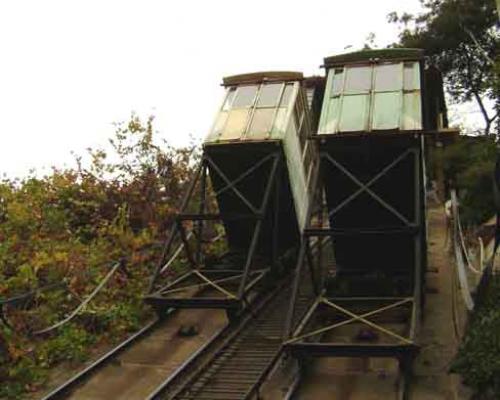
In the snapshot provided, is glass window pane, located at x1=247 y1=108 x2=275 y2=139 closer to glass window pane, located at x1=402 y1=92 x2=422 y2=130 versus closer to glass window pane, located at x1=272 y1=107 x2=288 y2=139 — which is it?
glass window pane, located at x1=272 y1=107 x2=288 y2=139

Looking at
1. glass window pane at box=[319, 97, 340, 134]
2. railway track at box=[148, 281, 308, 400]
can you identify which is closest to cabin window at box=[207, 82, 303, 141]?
glass window pane at box=[319, 97, 340, 134]

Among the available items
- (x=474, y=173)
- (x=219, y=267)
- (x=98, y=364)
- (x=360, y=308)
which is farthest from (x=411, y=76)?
(x=98, y=364)

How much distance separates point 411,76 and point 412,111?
1.00m

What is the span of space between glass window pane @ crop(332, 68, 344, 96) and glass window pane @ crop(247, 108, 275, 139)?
56.5 inches

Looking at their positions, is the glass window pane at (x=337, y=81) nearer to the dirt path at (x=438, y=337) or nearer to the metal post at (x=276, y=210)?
the metal post at (x=276, y=210)

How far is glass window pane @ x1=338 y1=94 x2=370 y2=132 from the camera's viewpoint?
10.9 meters

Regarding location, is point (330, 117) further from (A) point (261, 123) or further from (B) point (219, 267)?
(B) point (219, 267)

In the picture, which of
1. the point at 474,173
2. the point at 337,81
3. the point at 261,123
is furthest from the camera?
the point at 474,173

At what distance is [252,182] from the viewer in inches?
504

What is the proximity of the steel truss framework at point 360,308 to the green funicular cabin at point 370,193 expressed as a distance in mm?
22

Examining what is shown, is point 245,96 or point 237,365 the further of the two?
point 245,96

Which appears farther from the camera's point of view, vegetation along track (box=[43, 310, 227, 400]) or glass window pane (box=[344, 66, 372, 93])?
glass window pane (box=[344, 66, 372, 93])

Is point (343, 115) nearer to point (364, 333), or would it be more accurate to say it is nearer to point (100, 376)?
point (364, 333)

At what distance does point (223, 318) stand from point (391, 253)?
3232mm
